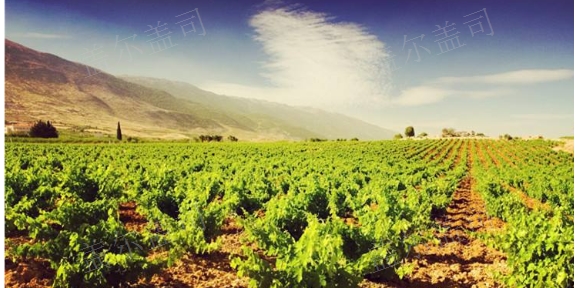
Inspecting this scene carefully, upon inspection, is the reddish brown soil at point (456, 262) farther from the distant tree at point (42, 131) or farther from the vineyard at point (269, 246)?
the distant tree at point (42, 131)

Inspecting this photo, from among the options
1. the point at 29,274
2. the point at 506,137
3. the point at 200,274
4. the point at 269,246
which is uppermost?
the point at 506,137

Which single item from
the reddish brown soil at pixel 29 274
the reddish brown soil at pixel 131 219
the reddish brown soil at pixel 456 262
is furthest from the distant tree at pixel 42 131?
the reddish brown soil at pixel 456 262

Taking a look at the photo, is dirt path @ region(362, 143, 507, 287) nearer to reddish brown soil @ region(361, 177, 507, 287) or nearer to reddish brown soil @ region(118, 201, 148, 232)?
reddish brown soil @ region(361, 177, 507, 287)

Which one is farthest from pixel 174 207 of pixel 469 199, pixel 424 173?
pixel 424 173

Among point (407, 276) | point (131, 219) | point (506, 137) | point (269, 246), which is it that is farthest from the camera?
point (506, 137)

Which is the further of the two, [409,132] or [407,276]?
[409,132]

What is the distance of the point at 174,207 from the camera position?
399 inches

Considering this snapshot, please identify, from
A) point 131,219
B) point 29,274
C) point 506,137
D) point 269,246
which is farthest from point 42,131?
point 506,137

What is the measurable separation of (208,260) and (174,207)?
8.93 feet

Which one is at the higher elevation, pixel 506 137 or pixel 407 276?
pixel 506 137

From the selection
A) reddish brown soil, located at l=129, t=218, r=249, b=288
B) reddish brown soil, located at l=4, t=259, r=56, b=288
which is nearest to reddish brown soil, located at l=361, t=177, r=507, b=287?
reddish brown soil, located at l=129, t=218, r=249, b=288

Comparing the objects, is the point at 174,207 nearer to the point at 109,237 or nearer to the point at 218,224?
the point at 218,224

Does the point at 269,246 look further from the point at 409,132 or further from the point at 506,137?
the point at 409,132

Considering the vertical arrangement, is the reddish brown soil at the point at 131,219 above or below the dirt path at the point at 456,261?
above
